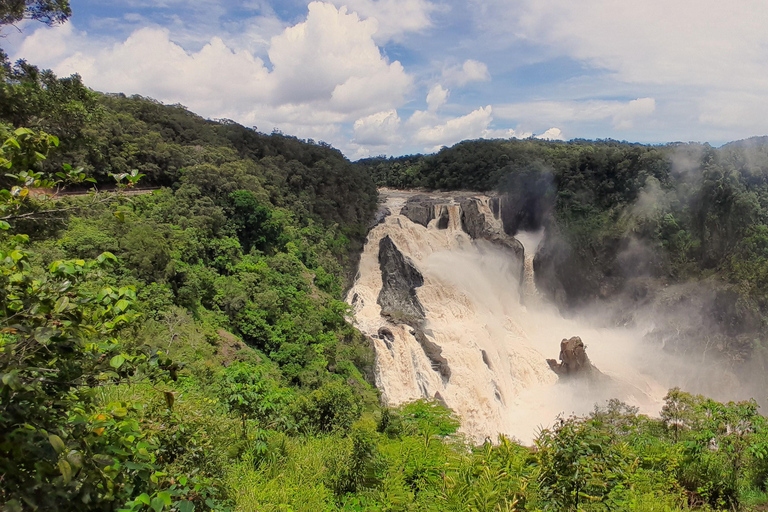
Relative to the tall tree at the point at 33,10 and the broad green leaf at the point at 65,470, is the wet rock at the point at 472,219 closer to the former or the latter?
the tall tree at the point at 33,10

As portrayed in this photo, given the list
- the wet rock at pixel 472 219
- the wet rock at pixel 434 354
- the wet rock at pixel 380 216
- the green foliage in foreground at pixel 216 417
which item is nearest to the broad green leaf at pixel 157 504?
the green foliage in foreground at pixel 216 417

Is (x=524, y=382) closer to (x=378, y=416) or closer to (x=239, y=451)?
(x=378, y=416)

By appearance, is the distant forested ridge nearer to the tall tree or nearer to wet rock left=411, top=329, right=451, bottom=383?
wet rock left=411, top=329, right=451, bottom=383

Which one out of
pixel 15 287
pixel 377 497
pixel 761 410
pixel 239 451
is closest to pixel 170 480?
pixel 15 287

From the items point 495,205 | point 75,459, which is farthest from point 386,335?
point 495,205

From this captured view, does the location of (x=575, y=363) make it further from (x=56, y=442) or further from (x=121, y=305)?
Answer: (x=56, y=442)
